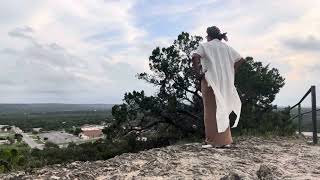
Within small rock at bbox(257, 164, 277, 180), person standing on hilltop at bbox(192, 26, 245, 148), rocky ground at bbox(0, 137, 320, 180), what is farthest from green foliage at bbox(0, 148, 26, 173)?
small rock at bbox(257, 164, 277, 180)

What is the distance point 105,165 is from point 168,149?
1.46 m

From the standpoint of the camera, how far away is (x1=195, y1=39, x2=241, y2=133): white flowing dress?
761 cm

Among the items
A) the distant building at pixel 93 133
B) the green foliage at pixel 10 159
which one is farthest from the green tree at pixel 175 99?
the green foliage at pixel 10 159

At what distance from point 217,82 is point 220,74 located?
0.13 m

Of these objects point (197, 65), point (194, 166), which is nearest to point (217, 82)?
point (197, 65)

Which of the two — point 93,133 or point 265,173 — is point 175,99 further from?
point 93,133

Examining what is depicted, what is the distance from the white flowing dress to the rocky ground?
20.3 inches

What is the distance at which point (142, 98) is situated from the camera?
17.6m

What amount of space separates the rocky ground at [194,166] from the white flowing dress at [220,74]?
0.52 m

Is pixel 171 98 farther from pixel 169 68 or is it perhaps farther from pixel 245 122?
pixel 245 122

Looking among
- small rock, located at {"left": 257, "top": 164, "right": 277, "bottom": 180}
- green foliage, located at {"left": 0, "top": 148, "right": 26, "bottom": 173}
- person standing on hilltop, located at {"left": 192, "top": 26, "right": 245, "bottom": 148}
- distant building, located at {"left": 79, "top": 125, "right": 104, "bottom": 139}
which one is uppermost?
person standing on hilltop, located at {"left": 192, "top": 26, "right": 245, "bottom": 148}

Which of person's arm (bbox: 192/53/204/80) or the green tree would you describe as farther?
the green tree

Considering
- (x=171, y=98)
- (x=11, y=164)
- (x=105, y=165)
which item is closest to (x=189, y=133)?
(x=171, y=98)

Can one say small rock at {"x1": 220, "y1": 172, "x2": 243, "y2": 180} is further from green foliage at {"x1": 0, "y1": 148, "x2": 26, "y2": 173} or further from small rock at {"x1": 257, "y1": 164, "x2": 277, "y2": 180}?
green foliage at {"x1": 0, "y1": 148, "x2": 26, "y2": 173}
